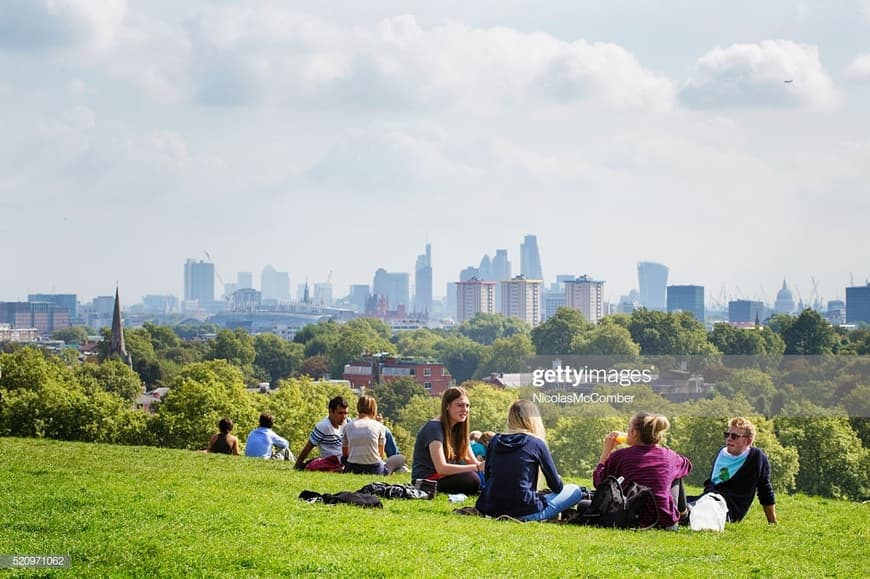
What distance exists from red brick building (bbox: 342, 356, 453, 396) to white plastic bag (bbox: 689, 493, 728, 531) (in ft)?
356

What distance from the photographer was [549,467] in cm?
988

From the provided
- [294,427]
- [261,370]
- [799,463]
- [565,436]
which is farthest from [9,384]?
[261,370]

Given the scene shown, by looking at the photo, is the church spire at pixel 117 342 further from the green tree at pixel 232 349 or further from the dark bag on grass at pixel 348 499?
the dark bag on grass at pixel 348 499

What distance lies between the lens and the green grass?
27.3ft

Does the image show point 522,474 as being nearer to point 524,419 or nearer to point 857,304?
point 524,419

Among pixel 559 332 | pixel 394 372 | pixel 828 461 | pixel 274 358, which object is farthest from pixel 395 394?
pixel 828 461

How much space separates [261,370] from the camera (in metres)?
143

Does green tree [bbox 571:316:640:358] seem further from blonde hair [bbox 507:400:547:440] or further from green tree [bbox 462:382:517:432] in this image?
blonde hair [bbox 507:400:547:440]

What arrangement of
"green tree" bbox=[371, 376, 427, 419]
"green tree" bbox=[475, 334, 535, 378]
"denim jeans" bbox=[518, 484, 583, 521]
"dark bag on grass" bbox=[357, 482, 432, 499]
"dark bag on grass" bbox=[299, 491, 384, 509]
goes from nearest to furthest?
"denim jeans" bbox=[518, 484, 583, 521], "dark bag on grass" bbox=[299, 491, 384, 509], "dark bag on grass" bbox=[357, 482, 432, 499], "green tree" bbox=[371, 376, 427, 419], "green tree" bbox=[475, 334, 535, 378]

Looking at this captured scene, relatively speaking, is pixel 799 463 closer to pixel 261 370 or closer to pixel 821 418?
pixel 821 418

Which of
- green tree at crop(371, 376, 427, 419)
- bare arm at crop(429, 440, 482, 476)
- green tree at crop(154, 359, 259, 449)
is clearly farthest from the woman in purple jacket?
green tree at crop(371, 376, 427, 419)

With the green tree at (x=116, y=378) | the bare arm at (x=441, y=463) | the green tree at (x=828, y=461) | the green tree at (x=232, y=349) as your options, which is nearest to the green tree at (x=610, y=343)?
the green tree at (x=116, y=378)

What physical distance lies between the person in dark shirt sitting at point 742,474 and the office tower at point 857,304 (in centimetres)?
18500

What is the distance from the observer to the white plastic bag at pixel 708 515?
33.8 ft
